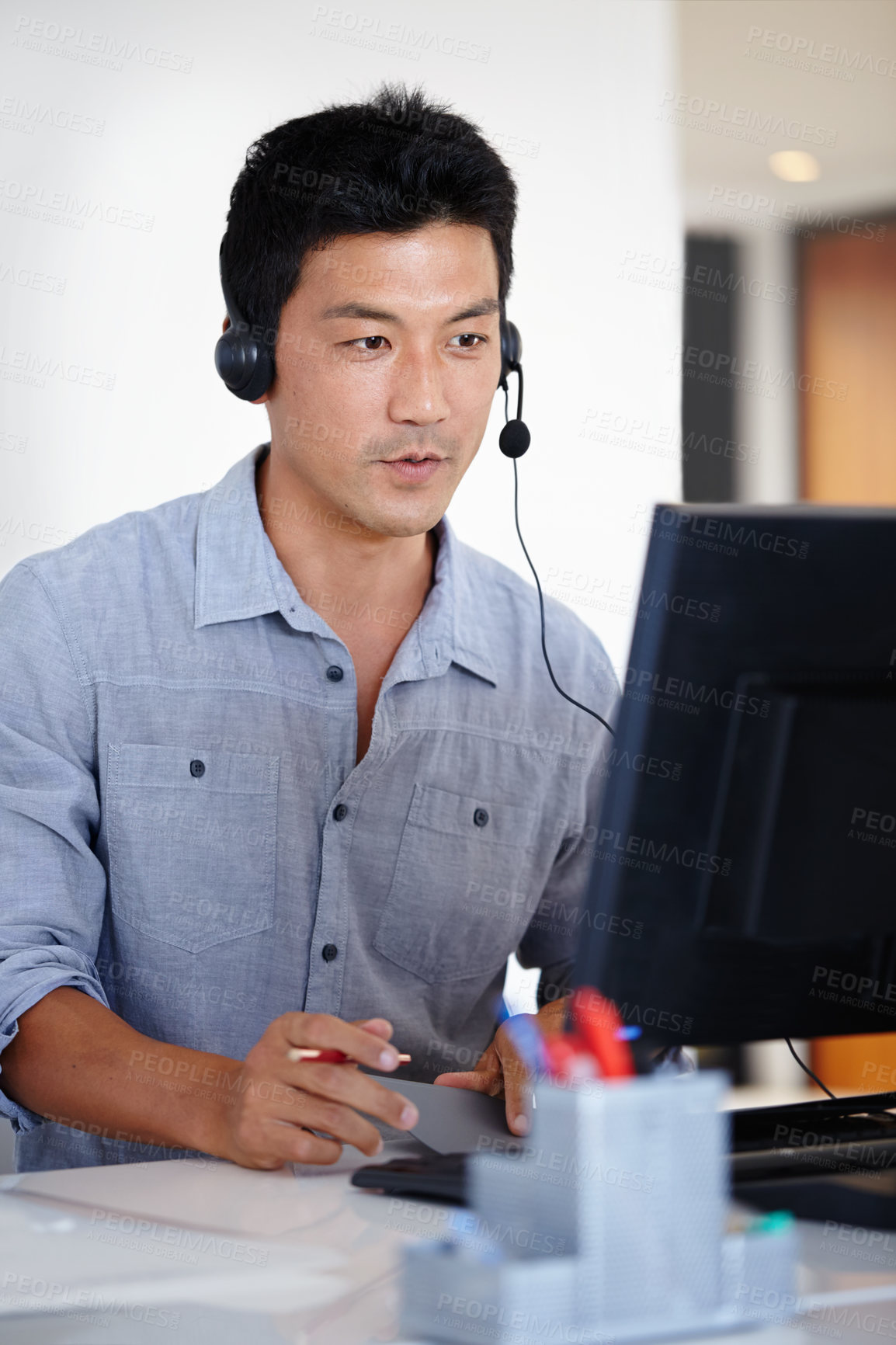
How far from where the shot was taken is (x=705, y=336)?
281 cm

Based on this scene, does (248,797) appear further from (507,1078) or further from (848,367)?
(848,367)

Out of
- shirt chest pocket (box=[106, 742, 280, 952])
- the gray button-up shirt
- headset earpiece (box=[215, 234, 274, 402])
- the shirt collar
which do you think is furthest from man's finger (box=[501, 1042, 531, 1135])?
headset earpiece (box=[215, 234, 274, 402])

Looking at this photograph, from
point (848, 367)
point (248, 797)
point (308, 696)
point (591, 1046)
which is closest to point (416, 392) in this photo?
point (308, 696)

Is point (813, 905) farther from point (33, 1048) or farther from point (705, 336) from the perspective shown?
point (705, 336)

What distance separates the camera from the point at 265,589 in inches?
52.4

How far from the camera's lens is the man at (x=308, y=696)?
1.24 meters

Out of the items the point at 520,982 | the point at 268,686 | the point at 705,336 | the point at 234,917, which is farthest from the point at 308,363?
the point at 705,336

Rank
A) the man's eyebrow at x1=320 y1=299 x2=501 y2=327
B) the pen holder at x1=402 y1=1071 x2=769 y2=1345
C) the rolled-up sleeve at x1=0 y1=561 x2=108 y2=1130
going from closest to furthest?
1. the pen holder at x1=402 y1=1071 x2=769 y2=1345
2. the rolled-up sleeve at x1=0 y1=561 x2=108 y2=1130
3. the man's eyebrow at x1=320 y1=299 x2=501 y2=327

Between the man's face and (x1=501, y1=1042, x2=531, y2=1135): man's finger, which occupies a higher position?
the man's face

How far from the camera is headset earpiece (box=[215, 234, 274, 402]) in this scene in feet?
4.29

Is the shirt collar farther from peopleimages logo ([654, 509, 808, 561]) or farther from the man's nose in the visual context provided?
peopleimages logo ([654, 509, 808, 561])

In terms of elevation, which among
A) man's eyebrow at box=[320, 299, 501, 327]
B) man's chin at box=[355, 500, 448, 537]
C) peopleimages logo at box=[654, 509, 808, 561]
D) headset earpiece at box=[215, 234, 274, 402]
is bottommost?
peopleimages logo at box=[654, 509, 808, 561]

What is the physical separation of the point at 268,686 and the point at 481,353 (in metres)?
0.43

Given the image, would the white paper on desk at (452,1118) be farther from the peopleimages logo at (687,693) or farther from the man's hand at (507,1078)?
the peopleimages logo at (687,693)
